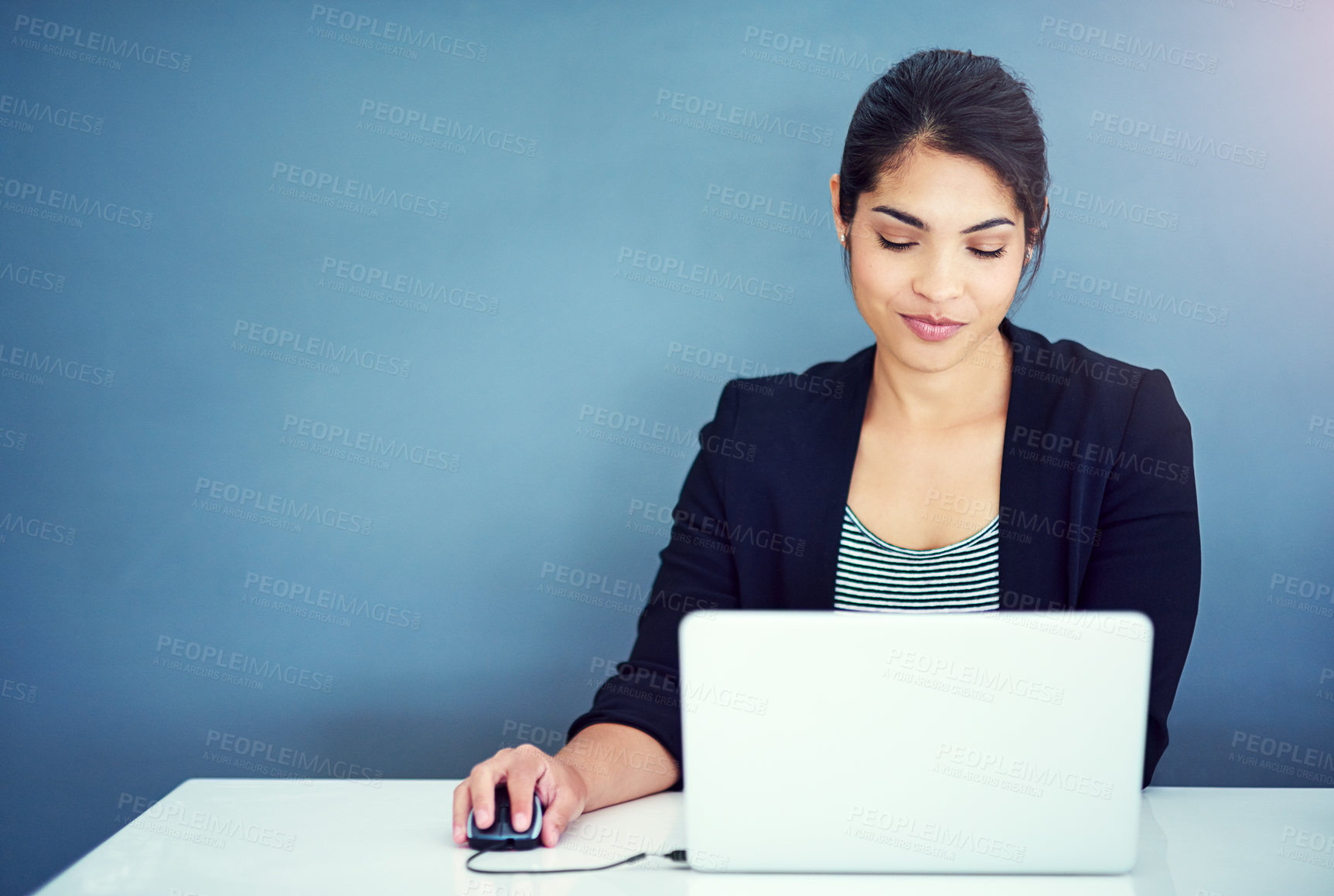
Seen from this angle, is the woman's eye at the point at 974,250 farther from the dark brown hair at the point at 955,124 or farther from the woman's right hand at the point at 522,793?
the woman's right hand at the point at 522,793

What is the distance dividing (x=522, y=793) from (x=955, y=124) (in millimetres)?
1159

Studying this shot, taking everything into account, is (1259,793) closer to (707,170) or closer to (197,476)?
(707,170)

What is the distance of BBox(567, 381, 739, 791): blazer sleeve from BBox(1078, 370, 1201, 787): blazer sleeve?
1.95 feet

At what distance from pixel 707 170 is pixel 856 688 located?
1460 millimetres

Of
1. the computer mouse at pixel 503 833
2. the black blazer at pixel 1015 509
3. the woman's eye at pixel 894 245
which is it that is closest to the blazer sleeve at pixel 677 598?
the black blazer at pixel 1015 509

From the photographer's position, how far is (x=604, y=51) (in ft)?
6.92

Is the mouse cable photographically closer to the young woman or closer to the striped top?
the young woman

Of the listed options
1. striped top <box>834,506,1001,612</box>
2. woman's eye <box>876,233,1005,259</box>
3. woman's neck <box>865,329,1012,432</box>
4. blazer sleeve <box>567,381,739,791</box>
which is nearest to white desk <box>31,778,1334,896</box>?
blazer sleeve <box>567,381,739,791</box>

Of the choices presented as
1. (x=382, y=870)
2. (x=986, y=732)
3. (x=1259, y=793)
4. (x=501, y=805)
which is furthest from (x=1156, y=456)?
(x=382, y=870)

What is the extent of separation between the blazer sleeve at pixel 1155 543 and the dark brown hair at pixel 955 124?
1.19 ft

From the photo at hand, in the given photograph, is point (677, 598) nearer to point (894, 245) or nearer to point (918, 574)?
point (918, 574)

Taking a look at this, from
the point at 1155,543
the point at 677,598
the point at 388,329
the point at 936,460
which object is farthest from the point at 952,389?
the point at 388,329

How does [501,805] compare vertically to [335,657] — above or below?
below

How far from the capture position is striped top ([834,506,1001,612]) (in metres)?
1.53
